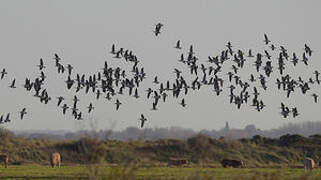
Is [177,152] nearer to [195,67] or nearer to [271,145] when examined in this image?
[271,145]

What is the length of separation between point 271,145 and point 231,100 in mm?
64532

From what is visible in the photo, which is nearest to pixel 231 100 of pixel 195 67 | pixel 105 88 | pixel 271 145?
pixel 195 67

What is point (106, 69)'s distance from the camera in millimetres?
38844

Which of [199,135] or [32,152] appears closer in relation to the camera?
[32,152]

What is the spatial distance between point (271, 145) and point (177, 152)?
57.7 ft

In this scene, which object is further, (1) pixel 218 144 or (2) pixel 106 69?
(1) pixel 218 144

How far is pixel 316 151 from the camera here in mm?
101875

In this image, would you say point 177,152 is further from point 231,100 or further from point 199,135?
point 231,100

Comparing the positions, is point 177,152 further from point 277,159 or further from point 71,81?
point 71,81

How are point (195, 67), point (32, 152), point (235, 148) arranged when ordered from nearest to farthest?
1. point (195, 67)
2. point (32, 152)
3. point (235, 148)

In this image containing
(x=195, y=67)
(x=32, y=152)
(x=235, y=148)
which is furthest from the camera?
(x=235, y=148)

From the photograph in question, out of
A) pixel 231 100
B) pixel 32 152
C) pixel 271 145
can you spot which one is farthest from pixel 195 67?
pixel 271 145

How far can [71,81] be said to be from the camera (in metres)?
39.1

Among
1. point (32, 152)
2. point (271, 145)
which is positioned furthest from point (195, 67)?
point (271, 145)
